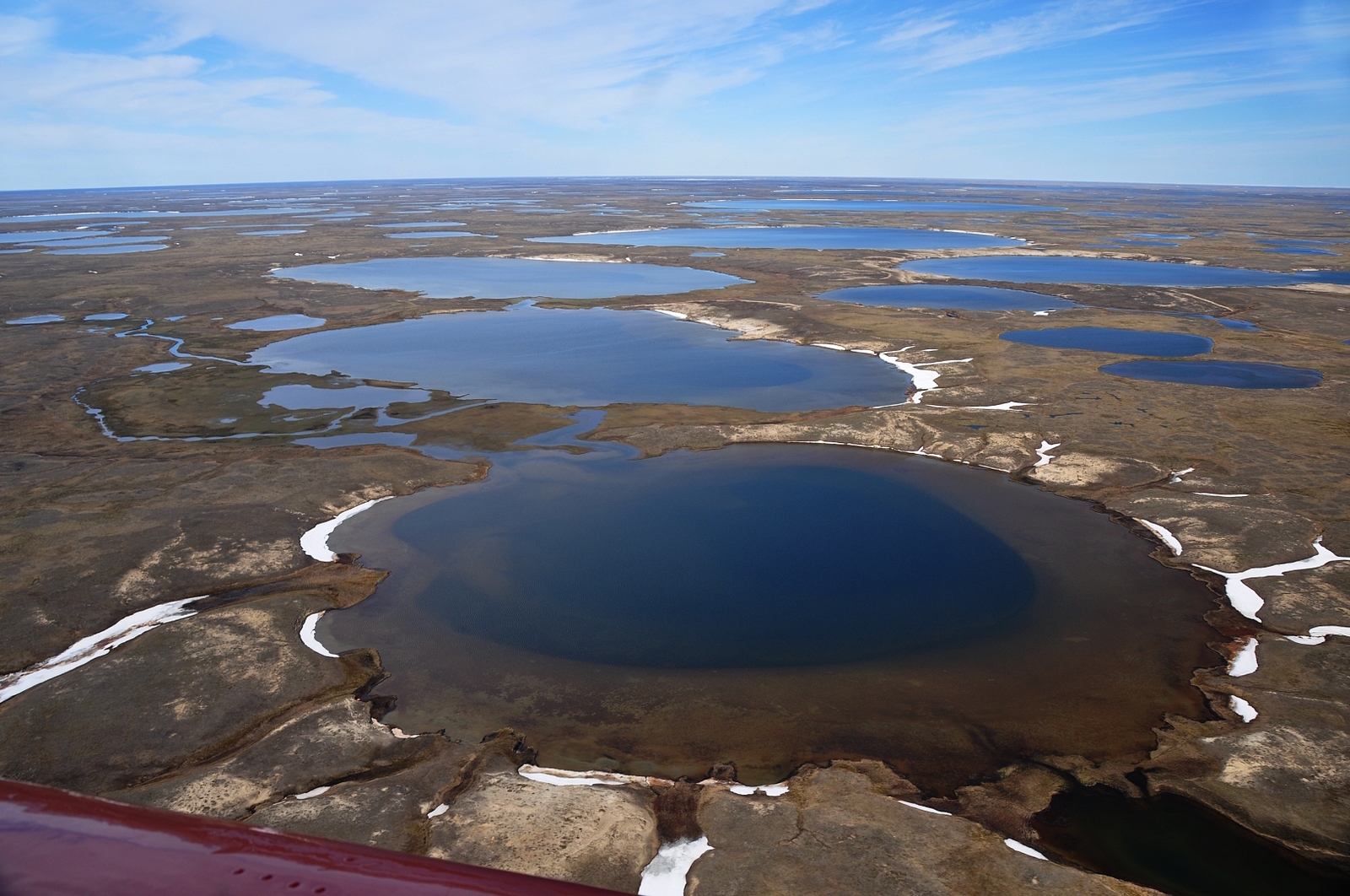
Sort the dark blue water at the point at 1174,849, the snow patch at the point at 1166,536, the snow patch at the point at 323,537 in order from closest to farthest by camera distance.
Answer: the dark blue water at the point at 1174,849, the snow patch at the point at 323,537, the snow patch at the point at 1166,536

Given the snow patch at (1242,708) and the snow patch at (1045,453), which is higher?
the snow patch at (1045,453)

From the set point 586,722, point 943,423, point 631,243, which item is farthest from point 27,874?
point 631,243

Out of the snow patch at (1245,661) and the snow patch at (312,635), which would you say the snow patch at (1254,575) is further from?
the snow patch at (312,635)

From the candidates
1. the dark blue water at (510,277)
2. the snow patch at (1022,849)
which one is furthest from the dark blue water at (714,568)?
the dark blue water at (510,277)

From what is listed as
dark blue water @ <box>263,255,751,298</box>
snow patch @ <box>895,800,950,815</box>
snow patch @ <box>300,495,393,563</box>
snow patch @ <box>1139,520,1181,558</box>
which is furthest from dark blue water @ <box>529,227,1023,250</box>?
snow patch @ <box>895,800,950,815</box>

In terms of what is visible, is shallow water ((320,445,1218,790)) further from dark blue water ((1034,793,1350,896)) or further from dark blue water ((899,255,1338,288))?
dark blue water ((899,255,1338,288))

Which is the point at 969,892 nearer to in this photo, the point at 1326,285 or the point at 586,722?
the point at 586,722

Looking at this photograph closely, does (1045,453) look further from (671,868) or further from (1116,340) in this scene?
(1116,340)

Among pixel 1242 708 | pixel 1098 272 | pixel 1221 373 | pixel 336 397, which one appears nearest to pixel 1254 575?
pixel 1242 708
